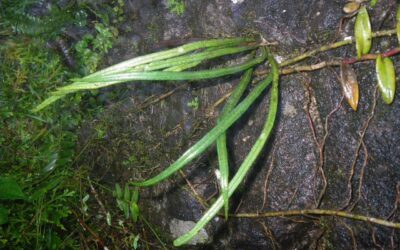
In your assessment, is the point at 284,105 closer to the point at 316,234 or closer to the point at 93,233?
the point at 316,234

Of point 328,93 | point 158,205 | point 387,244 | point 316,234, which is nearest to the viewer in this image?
point 387,244

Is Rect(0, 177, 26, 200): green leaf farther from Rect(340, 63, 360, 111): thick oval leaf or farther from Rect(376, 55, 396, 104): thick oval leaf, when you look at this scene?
Rect(376, 55, 396, 104): thick oval leaf

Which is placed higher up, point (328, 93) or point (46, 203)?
point (328, 93)

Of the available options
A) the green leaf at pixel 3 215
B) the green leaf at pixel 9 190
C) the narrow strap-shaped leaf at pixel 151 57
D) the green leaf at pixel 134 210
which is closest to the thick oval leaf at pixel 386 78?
the narrow strap-shaped leaf at pixel 151 57

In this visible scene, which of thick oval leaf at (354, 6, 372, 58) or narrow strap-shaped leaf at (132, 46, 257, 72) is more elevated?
narrow strap-shaped leaf at (132, 46, 257, 72)

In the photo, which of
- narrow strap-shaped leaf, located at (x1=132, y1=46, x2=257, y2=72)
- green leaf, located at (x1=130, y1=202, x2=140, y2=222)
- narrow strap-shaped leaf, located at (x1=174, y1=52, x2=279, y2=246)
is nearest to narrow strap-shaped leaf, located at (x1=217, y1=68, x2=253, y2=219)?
narrow strap-shaped leaf, located at (x1=174, y1=52, x2=279, y2=246)

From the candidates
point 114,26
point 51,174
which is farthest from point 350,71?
point 51,174

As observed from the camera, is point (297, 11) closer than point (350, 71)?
No
